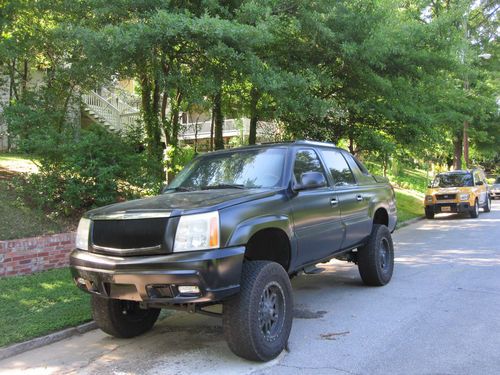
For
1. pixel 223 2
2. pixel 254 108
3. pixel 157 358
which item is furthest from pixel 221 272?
pixel 254 108

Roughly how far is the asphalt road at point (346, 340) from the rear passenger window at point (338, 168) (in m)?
1.60

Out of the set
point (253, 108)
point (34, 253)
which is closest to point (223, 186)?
point (34, 253)

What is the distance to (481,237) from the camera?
12531 millimetres

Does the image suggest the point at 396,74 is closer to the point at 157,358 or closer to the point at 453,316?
the point at 453,316

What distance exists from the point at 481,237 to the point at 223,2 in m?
8.52

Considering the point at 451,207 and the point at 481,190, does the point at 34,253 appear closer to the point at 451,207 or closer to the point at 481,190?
the point at 451,207

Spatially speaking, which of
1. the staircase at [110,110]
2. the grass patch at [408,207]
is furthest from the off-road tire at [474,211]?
the staircase at [110,110]

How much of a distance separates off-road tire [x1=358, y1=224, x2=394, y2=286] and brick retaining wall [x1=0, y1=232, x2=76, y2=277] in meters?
4.61

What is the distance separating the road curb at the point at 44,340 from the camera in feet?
16.0

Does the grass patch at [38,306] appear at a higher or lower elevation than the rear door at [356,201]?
lower

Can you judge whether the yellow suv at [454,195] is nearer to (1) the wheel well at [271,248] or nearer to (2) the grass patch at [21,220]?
(2) the grass patch at [21,220]

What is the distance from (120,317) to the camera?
17.1 ft

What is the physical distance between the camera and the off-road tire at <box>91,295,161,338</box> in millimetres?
5109

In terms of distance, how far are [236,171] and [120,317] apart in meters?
1.99
